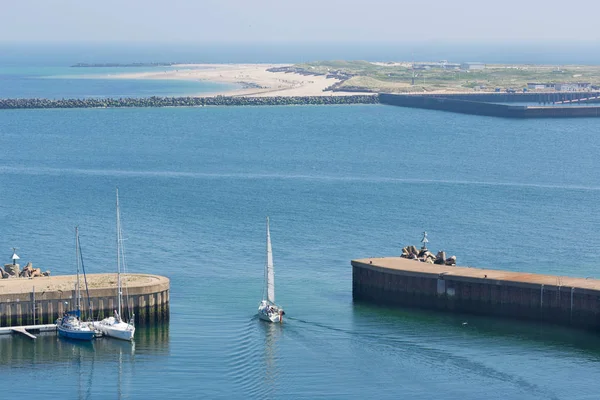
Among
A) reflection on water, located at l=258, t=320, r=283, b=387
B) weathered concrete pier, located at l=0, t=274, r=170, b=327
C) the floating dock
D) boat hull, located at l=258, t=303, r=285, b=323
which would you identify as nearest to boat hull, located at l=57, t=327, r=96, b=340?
the floating dock

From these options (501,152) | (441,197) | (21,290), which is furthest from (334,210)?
(501,152)

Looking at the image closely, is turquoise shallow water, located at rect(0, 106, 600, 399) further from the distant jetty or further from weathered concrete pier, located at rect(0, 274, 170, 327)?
the distant jetty

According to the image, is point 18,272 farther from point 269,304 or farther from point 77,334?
point 269,304

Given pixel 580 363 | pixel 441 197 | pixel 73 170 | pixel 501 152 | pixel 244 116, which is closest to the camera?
pixel 580 363

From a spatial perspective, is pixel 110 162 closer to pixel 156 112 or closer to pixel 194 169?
pixel 194 169

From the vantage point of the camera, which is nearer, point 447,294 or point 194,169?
point 447,294

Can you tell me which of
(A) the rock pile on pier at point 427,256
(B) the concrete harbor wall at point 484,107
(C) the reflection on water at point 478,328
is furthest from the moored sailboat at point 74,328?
(B) the concrete harbor wall at point 484,107

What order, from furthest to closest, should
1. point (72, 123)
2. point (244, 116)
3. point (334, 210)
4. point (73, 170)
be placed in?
1. point (244, 116)
2. point (72, 123)
3. point (73, 170)
4. point (334, 210)

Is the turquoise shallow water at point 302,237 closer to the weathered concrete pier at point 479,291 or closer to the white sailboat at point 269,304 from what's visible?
the white sailboat at point 269,304
